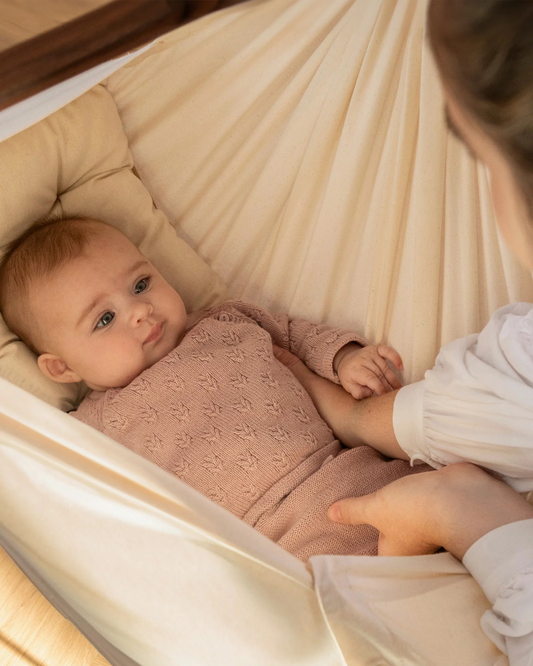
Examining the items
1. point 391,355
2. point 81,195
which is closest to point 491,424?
point 391,355

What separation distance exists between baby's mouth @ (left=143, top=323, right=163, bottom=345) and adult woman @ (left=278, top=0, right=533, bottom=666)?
1.41ft

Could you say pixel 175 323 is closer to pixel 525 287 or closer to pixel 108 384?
pixel 108 384

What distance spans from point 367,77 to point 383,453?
572 millimetres

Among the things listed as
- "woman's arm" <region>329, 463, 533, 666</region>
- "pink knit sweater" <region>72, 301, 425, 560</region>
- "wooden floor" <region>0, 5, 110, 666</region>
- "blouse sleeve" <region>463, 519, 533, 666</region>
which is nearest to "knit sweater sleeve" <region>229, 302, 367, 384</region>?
"pink knit sweater" <region>72, 301, 425, 560</region>

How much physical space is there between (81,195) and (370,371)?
61 centimetres

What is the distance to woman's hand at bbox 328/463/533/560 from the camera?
0.76m

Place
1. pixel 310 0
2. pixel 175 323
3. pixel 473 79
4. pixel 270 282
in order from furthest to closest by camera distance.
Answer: pixel 270 282
pixel 175 323
pixel 310 0
pixel 473 79

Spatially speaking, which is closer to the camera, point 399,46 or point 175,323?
point 399,46

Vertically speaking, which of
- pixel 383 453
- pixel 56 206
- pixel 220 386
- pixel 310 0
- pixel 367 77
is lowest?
pixel 383 453

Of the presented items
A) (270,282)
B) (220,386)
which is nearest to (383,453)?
(220,386)

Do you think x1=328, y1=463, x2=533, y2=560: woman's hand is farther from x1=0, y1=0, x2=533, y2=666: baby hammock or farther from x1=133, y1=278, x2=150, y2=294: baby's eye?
x1=133, y1=278, x2=150, y2=294: baby's eye

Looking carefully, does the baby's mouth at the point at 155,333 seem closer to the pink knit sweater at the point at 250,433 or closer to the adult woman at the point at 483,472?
the pink knit sweater at the point at 250,433

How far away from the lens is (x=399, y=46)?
940 millimetres

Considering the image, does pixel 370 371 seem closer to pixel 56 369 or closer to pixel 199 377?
pixel 199 377
